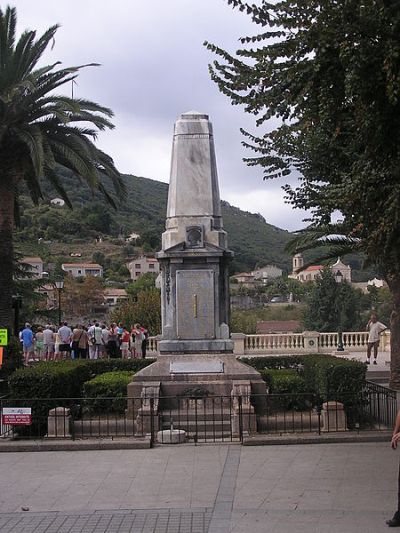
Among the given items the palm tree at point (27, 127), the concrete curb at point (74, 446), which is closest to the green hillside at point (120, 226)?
the palm tree at point (27, 127)

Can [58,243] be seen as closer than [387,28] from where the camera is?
No

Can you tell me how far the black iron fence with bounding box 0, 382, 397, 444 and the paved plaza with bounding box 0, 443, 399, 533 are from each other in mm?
1084

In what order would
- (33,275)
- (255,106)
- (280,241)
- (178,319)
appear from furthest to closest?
(280,241) → (33,275) → (178,319) → (255,106)

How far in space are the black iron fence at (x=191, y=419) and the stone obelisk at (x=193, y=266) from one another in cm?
181

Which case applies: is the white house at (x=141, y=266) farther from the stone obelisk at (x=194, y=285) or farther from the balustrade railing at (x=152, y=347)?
the stone obelisk at (x=194, y=285)

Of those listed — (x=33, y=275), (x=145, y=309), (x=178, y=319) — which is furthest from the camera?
(x=145, y=309)

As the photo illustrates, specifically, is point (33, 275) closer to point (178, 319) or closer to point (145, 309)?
point (145, 309)

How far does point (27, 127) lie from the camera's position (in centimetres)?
2069

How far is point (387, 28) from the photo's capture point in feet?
25.8

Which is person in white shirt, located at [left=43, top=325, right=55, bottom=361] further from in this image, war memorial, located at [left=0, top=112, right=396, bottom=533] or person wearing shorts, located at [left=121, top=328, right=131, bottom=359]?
war memorial, located at [left=0, top=112, right=396, bottom=533]

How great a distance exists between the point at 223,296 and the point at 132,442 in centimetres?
522

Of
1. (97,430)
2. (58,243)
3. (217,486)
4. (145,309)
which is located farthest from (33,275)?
(58,243)

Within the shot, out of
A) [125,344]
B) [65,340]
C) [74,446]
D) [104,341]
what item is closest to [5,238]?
[65,340]

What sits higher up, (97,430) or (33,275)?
(33,275)
